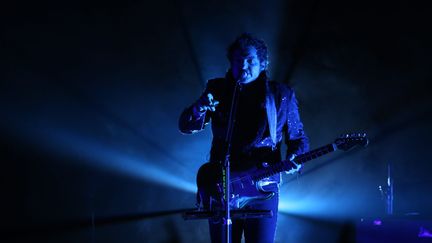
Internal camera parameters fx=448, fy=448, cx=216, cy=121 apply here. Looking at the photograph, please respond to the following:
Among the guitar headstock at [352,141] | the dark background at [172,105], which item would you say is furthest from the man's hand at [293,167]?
the dark background at [172,105]

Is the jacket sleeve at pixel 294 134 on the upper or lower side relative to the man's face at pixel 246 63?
lower

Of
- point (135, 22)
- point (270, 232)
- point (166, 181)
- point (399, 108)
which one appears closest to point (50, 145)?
point (166, 181)

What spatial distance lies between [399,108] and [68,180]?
350 cm

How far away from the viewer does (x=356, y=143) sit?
2.92 metres

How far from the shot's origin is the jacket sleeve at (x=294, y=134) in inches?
114

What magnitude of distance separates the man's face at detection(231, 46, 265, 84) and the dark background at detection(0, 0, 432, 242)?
6.16 ft

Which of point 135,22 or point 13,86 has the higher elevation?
point 135,22

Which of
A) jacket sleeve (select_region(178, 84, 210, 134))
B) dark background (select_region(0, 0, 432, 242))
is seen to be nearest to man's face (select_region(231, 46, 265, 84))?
jacket sleeve (select_region(178, 84, 210, 134))

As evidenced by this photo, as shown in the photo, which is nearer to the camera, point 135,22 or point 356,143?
point 356,143

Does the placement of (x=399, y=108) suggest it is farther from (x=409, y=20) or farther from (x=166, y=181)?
(x=166, y=181)

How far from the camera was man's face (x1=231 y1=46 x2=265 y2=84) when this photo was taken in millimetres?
2787

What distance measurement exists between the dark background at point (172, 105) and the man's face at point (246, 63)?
1877 millimetres

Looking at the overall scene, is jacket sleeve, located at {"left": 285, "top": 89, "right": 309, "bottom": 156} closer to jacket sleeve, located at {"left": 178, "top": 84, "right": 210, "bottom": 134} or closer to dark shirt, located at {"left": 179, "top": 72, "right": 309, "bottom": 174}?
dark shirt, located at {"left": 179, "top": 72, "right": 309, "bottom": 174}

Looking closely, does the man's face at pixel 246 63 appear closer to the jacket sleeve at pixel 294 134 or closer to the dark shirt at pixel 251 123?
the dark shirt at pixel 251 123
